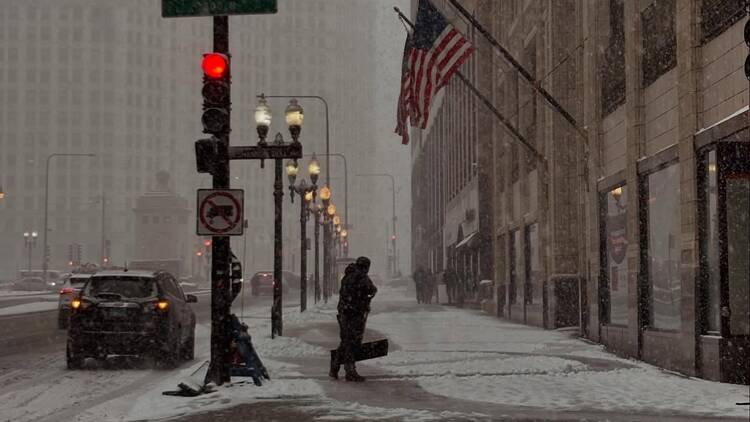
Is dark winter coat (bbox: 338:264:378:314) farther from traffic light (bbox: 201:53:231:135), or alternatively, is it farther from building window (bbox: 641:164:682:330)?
building window (bbox: 641:164:682:330)

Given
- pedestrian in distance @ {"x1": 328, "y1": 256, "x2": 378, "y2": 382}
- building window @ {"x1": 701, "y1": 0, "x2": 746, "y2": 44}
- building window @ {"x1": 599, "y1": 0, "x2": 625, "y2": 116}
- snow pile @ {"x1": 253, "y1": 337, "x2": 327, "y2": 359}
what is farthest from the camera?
building window @ {"x1": 599, "y1": 0, "x2": 625, "y2": 116}

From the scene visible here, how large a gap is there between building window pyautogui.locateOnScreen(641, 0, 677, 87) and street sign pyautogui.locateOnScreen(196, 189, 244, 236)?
8183 mm

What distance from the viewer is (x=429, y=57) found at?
79.8ft

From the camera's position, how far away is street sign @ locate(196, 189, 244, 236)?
1280 cm

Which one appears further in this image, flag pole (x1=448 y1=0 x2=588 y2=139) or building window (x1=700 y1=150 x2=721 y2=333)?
flag pole (x1=448 y1=0 x2=588 y2=139)

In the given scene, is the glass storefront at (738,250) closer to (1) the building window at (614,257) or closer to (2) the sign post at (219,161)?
(1) the building window at (614,257)

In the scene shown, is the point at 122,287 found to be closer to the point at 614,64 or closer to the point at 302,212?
the point at 614,64

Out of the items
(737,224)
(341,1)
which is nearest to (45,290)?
(737,224)

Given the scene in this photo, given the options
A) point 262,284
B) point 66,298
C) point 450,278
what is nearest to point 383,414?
point 66,298

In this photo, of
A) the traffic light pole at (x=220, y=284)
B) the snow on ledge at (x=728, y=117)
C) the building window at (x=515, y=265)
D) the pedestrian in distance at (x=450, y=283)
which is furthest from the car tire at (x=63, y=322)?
the pedestrian in distance at (x=450, y=283)

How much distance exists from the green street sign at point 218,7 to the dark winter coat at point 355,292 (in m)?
4.28

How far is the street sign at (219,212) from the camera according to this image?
42.0 ft

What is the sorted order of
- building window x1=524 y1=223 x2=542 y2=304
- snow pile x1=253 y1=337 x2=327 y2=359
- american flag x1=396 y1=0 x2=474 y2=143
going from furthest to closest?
building window x1=524 y1=223 x2=542 y2=304
american flag x1=396 y1=0 x2=474 y2=143
snow pile x1=253 y1=337 x2=327 y2=359

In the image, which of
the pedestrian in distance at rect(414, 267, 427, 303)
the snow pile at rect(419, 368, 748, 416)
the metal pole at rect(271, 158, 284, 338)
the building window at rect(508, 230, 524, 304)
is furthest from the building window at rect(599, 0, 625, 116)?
the pedestrian in distance at rect(414, 267, 427, 303)
